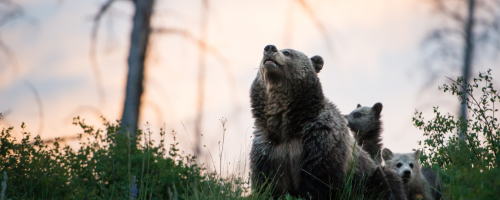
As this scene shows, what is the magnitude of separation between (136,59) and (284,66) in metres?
4.85

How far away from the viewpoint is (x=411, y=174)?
6047 millimetres

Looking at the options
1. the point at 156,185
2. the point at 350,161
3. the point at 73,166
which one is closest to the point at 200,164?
the point at 156,185

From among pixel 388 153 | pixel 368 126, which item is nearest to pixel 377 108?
pixel 368 126

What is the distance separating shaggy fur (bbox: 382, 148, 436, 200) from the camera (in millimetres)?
5996

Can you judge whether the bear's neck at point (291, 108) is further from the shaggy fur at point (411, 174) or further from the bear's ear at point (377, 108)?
the bear's ear at point (377, 108)

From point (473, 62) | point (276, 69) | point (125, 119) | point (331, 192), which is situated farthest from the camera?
point (473, 62)

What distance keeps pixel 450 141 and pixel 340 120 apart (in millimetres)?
2131

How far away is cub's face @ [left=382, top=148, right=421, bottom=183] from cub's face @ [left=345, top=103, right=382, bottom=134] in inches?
37.0

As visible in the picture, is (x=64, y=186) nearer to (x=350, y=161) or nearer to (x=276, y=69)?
(x=276, y=69)

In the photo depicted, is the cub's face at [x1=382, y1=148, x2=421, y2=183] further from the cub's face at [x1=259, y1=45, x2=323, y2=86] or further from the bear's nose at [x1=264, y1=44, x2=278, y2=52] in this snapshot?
the bear's nose at [x1=264, y1=44, x2=278, y2=52]

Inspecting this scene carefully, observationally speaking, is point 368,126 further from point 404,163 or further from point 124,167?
point 124,167

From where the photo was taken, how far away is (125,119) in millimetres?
9086

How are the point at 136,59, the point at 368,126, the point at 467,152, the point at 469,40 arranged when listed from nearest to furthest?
1. the point at 467,152
2. the point at 368,126
3. the point at 136,59
4. the point at 469,40

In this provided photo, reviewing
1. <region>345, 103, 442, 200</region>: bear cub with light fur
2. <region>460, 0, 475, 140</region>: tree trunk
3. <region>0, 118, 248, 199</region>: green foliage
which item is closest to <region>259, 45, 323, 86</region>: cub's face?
<region>0, 118, 248, 199</region>: green foliage
